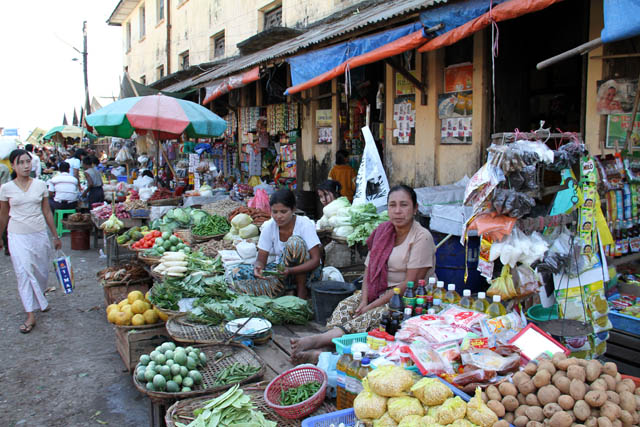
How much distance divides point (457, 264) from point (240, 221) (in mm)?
3149

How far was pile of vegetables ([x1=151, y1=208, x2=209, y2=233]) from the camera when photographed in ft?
25.2

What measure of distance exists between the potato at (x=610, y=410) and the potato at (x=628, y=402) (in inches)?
3.2

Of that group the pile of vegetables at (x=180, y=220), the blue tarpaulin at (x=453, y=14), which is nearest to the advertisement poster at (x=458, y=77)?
the blue tarpaulin at (x=453, y=14)

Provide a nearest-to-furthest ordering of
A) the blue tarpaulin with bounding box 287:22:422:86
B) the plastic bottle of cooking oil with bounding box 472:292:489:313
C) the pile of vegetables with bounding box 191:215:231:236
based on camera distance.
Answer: the plastic bottle of cooking oil with bounding box 472:292:489:313, the blue tarpaulin with bounding box 287:22:422:86, the pile of vegetables with bounding box 191:215:231:236

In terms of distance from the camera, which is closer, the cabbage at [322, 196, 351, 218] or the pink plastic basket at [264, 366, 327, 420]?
the pink plastic basket at [264, 366, 327, 420]

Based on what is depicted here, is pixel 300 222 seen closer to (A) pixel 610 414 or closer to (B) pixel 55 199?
(A) pixel 610 414

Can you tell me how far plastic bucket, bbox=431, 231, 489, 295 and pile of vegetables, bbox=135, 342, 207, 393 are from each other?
2455mm

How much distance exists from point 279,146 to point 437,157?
5.27 metres

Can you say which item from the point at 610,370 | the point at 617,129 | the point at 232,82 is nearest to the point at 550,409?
the point at 610,370

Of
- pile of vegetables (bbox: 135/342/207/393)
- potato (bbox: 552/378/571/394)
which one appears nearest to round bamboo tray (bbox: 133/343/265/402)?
pile of vegetables (bbox: 135/342/207/393)

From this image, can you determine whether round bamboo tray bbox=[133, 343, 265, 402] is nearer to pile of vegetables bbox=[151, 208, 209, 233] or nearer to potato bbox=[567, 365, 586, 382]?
potato bbox=[567, 365, 586, 382]

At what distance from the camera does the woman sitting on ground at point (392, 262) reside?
374cm

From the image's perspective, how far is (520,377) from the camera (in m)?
2.19

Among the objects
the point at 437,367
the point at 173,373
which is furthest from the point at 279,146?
the point at 437,367
